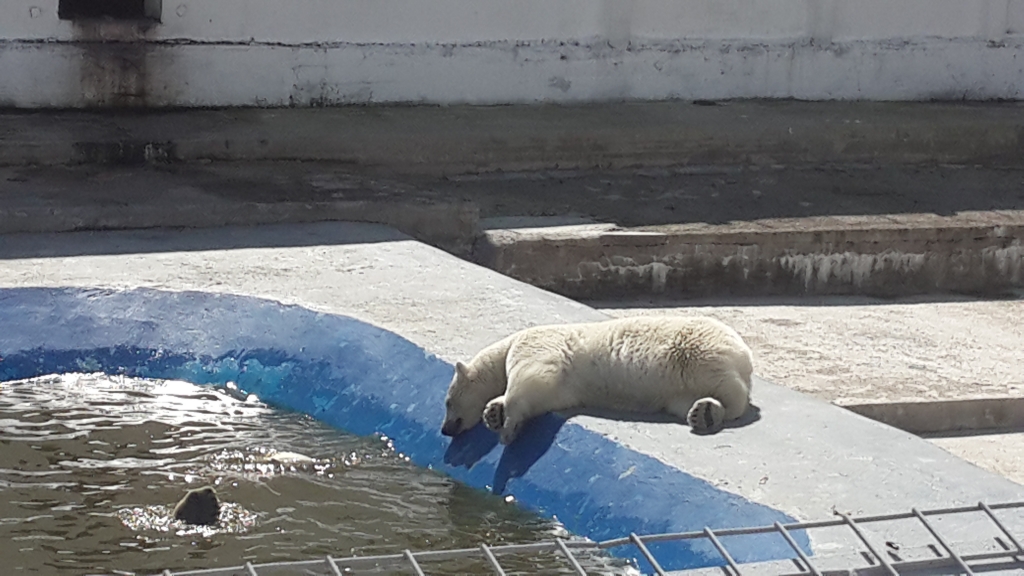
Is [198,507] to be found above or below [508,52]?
below

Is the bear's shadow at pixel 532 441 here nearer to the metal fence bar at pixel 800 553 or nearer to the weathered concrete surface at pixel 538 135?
the metal fence bar at pixel 800 553

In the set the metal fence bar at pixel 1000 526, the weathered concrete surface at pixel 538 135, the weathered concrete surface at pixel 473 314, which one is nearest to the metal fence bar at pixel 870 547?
the metal fence bar at pixel 1000 526

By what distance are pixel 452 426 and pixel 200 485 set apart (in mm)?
896

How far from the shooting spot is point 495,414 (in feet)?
17.3

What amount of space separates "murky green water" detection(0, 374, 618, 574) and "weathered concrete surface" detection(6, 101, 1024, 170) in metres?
2.60

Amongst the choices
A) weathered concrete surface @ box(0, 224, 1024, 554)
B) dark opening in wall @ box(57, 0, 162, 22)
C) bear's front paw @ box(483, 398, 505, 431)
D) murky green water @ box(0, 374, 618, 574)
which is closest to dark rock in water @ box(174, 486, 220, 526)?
murky green water @ box(0, 374, 618, 574)

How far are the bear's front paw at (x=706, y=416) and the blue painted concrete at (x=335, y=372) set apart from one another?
0.24 metres

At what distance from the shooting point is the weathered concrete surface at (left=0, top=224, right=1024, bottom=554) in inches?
179

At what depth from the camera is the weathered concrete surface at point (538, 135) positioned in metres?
8.65

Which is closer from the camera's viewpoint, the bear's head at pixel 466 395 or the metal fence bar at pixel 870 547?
the metal fence bar at pixel 870 547

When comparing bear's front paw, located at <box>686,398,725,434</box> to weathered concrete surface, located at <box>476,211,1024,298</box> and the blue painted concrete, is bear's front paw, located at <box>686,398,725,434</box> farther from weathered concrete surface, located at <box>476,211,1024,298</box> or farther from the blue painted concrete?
weathered concrete surface, located at <box>476,211,1024,298</box>

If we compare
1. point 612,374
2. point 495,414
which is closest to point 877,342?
point 612,374

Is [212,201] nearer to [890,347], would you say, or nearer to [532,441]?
[532,441]

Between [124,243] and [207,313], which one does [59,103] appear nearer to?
[124,243]
